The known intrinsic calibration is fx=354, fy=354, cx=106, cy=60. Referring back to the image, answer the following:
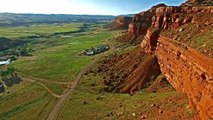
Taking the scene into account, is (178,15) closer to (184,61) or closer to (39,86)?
(184,61)

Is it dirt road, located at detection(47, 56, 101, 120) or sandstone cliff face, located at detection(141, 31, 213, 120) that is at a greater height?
sandstone cliff face, located at detection(141, 31, 213, 120)

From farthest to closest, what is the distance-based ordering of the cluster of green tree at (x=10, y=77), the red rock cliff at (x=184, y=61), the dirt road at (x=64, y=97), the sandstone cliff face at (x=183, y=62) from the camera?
1. the cluster of green tree at (x=10, y=77)
2. the dirt road at (x=64, y=97)
3. the sandstone cliff face at (x=183, y=62)
4. the red rock cliff at (x=184, y=61)

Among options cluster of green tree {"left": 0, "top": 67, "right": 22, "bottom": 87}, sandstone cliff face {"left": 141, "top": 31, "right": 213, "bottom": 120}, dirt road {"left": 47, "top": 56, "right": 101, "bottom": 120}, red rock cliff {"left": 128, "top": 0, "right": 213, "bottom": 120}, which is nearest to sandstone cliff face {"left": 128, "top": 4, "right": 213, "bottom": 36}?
red rock cliff {"left": 128, "top": 0, "right": 213, "bottom": 120}

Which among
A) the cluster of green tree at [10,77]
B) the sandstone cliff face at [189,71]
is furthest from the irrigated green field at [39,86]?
the sandstone cliff face at [189,71]

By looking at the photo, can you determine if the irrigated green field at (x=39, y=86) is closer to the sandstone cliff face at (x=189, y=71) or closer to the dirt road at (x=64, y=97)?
the dirt road at (x=64, y=97)

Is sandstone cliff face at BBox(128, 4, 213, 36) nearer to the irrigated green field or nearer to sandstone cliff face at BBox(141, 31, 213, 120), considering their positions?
sandstone cliff face at BBox(141, 31, 213, 120)

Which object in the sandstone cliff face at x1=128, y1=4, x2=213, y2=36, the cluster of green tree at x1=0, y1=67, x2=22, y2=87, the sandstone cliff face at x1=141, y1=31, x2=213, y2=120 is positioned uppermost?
the sandstone cliff face at x1=128, y1=4, x2=213, y2=36

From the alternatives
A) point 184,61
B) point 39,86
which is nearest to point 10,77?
point 39,86
